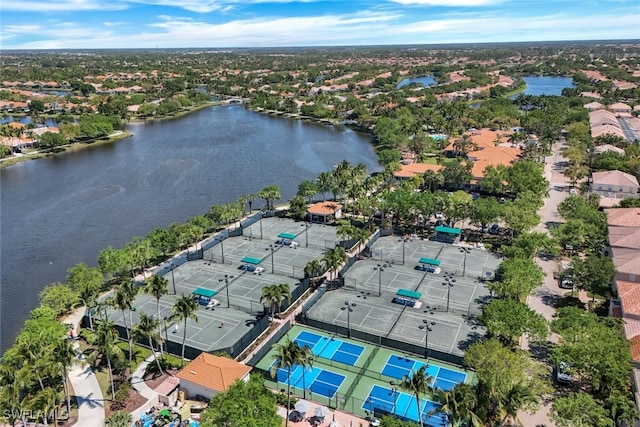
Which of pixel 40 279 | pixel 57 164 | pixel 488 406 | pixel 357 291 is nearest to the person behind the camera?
pixel 488 406

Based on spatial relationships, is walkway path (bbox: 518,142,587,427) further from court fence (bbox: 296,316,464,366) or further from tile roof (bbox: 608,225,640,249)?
court fence (bbox: 296,316,464,366)

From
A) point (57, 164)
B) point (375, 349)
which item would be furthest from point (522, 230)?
point (57, 164)

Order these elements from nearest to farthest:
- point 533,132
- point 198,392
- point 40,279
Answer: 1. point 198,392
2. point 40,279
3. point 533,132

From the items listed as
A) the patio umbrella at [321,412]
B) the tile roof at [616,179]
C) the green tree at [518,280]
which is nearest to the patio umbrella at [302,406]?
the patio umbrella at [321,412]

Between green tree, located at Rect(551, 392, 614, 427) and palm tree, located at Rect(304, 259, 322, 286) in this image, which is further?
palm tree, located at Rect(304, 259, 322, 286)

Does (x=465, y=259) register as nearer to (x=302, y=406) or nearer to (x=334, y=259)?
(x=334, y=259)

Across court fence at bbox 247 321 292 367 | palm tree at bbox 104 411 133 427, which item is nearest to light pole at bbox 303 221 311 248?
court fence at bbox 247 321 292 367

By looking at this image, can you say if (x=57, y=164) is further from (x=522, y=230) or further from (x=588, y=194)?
(x=588, y=194)

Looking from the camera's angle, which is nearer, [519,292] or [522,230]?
[519,292]
